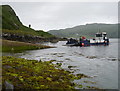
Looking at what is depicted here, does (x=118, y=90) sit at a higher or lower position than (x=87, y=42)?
lower

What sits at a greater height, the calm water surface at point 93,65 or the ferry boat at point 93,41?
the ferry boat at point 93,41

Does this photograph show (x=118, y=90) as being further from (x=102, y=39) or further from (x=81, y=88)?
(x=102, y=39)

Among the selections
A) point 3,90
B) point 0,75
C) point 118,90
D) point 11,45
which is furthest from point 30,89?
point 11,45

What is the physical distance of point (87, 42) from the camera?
11619 centimetres

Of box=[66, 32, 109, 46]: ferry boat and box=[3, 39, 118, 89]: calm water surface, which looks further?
box=[66, 32, 109, 46]: ferry boat

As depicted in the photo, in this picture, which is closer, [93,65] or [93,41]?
[93,65]

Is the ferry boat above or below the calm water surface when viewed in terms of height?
above

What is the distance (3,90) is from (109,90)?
12.6 metres

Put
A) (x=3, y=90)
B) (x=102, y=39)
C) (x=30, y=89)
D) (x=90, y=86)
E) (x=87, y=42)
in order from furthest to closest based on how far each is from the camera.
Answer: (x=102, y=39) → (x=87, y=42) → (x=90, y=86) → (x=30, y=89) → (x=3, y=90)

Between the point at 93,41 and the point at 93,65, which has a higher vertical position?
the point at 93,41

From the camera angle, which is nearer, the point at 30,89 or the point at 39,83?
the point at 30,89

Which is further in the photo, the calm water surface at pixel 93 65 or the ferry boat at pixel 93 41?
the ferry boat at pixel 93 41

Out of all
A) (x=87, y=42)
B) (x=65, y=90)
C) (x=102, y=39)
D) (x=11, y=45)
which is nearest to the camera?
(x=65, y=90)

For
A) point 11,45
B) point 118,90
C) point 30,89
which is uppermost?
point 11,45
